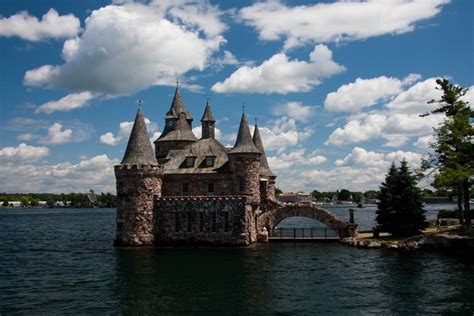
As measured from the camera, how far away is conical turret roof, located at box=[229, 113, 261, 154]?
168ft

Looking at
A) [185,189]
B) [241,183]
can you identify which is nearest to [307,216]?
[241,183]

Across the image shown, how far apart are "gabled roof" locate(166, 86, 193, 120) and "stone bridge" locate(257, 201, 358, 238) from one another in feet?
54.8

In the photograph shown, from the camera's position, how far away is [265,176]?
61031mm

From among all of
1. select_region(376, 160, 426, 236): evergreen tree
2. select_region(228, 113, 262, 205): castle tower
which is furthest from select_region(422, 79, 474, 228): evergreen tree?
select_region(228, 113, 262, 205): castle tower

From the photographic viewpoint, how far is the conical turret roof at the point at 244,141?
A: 51188mm

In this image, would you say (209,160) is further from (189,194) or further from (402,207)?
(402,207)

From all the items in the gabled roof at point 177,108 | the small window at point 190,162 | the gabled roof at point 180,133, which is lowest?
the small window at point 190,162

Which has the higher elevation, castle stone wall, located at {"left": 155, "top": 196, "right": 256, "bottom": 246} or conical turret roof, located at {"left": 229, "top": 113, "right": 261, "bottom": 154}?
conical turret roof, located at {"left": 229, "top": 113, "right": 261, "bottom": 154}

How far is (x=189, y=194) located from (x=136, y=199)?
20.9ft

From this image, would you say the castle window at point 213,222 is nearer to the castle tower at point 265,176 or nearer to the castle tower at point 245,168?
the castle tower at point 245,168

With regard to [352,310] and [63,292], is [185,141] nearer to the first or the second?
[63,292]

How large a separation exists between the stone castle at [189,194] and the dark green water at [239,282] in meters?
2.58

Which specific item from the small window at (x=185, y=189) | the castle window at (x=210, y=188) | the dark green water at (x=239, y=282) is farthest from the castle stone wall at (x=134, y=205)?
the castle window at (x=210, y=188)

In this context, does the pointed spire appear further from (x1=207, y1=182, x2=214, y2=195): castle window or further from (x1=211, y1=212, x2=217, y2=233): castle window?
(x1=211, y1=212, x2=217, y2=233): castle window
